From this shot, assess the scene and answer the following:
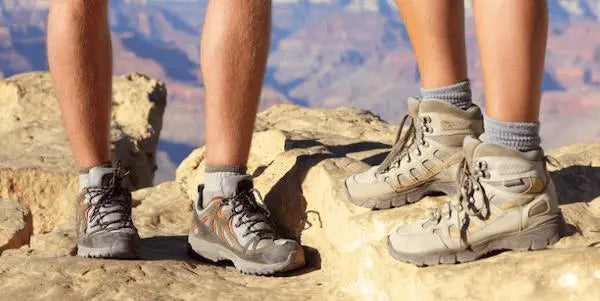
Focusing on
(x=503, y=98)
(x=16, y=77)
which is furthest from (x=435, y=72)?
(x=16, y=77)

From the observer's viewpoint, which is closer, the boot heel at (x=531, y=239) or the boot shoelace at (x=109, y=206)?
the boot heel at (x=531, y=239)

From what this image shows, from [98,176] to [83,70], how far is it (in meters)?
0.35

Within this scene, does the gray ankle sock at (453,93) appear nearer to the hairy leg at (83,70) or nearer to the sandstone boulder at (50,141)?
the hairy leg at (83,70)

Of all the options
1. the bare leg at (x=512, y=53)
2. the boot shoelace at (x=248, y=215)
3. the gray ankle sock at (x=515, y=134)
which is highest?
the bare leg at (x=512, y=53)

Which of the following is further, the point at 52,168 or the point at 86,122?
the point at 52,168

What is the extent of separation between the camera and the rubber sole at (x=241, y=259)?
2246 millimetres

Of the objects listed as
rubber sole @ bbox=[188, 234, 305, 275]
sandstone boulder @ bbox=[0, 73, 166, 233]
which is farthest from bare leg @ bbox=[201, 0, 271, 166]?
sandstone boulder @ bbox=[0, 73, 166, 233]

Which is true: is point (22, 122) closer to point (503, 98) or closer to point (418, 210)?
point (418, 210)

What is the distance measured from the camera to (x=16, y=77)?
6.55 metres

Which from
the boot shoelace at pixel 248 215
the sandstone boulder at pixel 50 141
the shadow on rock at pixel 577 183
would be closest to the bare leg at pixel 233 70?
the boot shoelace at pixel 248 215

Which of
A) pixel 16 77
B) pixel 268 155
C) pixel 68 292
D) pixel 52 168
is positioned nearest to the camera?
pixel 68 292

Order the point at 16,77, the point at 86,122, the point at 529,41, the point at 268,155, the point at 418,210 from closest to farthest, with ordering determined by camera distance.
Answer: the point at 529,41
the point at 418,210
the point at 86,122
the point at 268,155
the point at 16,77

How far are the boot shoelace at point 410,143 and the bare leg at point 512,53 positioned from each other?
41 centimetres

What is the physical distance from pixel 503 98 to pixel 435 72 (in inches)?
14.5
